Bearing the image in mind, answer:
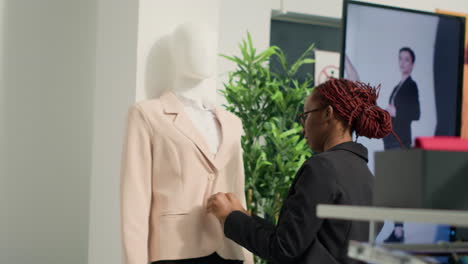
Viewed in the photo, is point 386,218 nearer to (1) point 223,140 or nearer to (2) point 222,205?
(2) point 222,205

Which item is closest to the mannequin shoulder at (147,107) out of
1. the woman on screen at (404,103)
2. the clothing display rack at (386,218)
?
the clothing display rack at (386,218)

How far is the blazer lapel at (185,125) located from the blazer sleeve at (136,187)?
13 cm

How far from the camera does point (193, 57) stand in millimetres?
2789

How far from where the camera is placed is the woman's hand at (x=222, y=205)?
8.38 ft

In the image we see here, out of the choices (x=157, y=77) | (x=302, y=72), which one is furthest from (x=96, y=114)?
(x=302, y=72)

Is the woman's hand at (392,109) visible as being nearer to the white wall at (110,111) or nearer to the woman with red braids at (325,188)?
the woman with red braids at (325,188)

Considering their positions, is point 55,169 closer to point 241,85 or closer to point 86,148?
point 86,148

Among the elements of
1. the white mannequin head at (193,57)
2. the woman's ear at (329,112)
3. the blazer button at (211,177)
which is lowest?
the blazer button at (211,177)

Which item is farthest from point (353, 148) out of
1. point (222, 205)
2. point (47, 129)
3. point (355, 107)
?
point (47, 129)

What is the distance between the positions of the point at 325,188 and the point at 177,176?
2.45ft

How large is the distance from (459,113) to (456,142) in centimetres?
297

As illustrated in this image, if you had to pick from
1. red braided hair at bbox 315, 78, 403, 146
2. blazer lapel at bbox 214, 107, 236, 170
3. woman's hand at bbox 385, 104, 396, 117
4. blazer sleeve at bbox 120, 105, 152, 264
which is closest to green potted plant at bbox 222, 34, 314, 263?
woman's hand at bbox 385, 104, 396, 117

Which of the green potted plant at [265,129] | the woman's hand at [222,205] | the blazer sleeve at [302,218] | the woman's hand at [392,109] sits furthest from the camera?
the woman's hand at [392,109]

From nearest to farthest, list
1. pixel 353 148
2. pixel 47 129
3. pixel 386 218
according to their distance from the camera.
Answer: pixel 386 218, pixel 353 148, pixel 47 129
